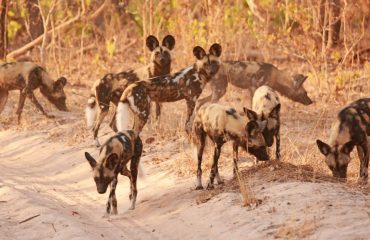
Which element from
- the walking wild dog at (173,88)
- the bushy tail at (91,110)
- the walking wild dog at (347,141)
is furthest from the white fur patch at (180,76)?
the walking wild dog at (347,141)

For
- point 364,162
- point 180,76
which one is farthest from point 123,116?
point 364,162

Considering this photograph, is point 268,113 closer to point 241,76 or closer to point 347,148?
point 347,148

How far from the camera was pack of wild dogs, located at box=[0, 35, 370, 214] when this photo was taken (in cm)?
570

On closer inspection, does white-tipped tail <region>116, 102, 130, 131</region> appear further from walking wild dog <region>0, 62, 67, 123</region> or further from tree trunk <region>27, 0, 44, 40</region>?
tree trunk <region>27, 0, 44, 40</region>

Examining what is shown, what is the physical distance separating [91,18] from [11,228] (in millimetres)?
7713

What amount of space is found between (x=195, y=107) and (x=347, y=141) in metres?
2.31

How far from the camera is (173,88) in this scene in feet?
24.0

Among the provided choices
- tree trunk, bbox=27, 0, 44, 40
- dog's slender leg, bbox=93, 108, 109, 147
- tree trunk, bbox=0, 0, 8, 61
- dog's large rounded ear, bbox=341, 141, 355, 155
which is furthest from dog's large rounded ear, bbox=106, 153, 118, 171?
tree trunk, bbox=27, 0, 44, 40

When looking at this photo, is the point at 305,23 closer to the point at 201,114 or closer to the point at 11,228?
the point at 201,114

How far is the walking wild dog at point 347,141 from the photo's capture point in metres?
5.95

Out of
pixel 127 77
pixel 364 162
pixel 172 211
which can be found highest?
pixel 127 77

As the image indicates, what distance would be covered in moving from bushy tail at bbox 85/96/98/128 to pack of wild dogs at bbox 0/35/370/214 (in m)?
0.01

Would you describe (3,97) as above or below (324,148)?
above

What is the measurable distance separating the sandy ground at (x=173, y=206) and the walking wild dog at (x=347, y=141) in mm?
405
